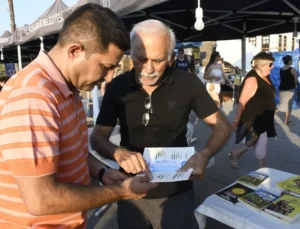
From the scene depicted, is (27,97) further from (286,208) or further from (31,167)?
(286,208)

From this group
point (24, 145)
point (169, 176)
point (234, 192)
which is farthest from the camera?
point (234, 192)

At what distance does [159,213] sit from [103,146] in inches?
19.5

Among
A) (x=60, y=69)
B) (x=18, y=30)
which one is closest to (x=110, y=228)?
(x=60, y=69)

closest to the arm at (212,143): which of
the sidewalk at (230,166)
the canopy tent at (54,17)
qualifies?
the canopy tent at (54,17)

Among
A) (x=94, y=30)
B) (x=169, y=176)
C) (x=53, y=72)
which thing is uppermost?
(x=94, y=30)

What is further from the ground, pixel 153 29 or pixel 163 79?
pixel 153 29

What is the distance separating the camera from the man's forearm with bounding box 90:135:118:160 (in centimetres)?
166

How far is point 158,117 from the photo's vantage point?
171 centimetres

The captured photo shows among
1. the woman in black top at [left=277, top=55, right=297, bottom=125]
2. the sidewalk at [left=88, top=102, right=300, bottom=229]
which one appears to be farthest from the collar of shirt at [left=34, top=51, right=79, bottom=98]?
the woman in black top at [left=277, top=55, right=297, bottom=125]

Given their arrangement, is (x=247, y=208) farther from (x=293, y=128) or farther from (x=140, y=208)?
(x=293, y=128)

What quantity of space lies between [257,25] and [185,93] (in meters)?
6.23

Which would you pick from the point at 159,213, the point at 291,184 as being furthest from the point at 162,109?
the point at 291,184

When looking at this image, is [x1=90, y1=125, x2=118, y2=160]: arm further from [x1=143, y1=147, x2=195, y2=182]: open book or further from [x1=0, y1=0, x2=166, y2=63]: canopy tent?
[x1=0, y1=0, x2=166, y2=63]: canopy tent

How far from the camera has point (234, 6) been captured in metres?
5.16
